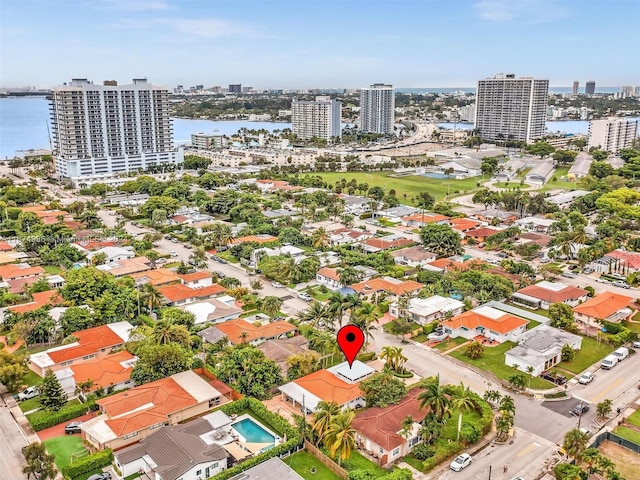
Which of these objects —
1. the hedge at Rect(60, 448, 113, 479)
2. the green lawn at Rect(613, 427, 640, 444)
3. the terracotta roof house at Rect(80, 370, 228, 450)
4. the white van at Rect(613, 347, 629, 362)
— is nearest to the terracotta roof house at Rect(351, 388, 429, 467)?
the terracotta roof house at Rect(80, 370, 228, 450)

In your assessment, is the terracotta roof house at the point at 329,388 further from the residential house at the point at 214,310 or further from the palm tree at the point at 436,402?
the residential house at the point at 214,310

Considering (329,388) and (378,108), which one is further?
(378,108)

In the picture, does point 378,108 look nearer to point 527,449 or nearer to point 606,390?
point 606,390

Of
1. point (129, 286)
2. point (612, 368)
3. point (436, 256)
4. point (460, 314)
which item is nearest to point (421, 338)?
point (460, 314)

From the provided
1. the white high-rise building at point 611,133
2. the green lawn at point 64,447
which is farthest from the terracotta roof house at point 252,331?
the white high-rise building at point 611,133

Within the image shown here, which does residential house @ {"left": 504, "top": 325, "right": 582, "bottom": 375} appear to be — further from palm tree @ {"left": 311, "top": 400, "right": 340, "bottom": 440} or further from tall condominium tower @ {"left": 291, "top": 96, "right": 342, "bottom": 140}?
tall condominium tower @ {"left": 291, "top": 96, "right": 342, "bottom": 140}

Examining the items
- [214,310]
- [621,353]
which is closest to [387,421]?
[621,353]
